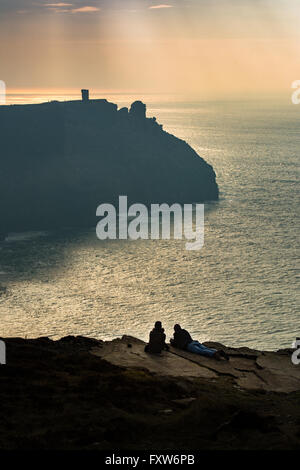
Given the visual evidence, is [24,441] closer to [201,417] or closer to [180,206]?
[201,417]

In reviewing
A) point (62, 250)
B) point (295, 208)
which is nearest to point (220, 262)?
point (62, 250)

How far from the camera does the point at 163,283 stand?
88.7 meters

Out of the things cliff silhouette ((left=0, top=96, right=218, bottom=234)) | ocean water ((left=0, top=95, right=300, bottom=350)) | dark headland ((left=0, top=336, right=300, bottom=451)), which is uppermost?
cliff silhouette ((left=0, top=96, right=218, bottom=234))

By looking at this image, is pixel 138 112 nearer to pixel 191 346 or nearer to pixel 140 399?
pixel 191 346

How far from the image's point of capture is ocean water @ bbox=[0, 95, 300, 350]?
240 ft

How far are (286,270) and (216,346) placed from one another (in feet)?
196

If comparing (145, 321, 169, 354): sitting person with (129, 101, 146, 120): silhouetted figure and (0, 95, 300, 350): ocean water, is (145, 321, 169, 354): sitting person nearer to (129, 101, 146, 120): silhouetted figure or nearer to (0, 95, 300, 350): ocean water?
(0, 95, 300, 350): ocean water

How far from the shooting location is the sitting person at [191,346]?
105 ft

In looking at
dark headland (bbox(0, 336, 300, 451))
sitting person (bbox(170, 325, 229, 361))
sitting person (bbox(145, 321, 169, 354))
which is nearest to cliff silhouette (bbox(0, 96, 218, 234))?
sitting person (bbox(170, 325, 229, 361))
